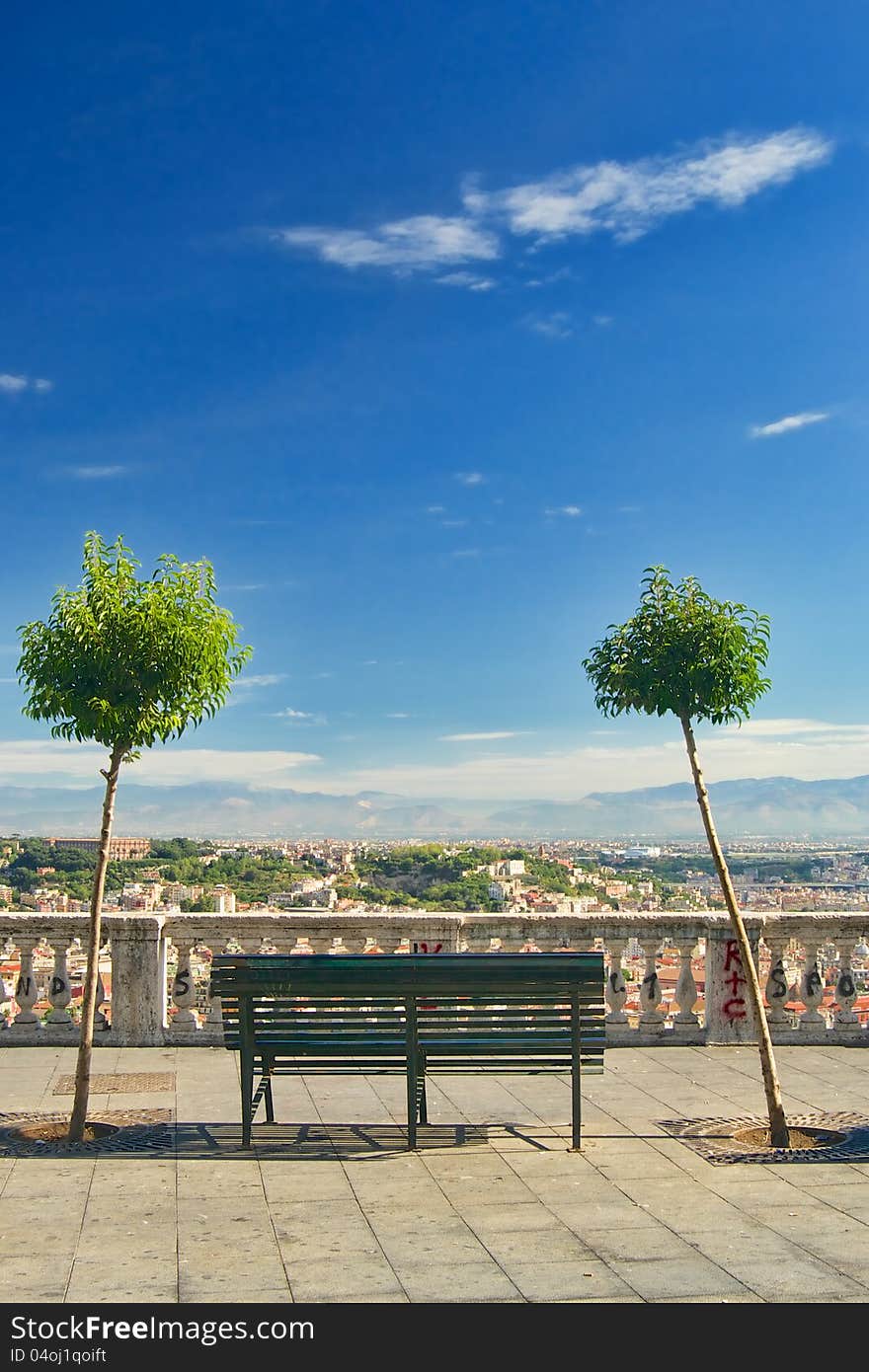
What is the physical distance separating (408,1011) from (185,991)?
4.08 meters

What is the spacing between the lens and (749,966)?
28.2 ft

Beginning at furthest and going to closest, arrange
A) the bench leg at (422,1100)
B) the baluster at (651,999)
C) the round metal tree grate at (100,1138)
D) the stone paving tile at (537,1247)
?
the baluster at (651,999)
the bench leg at (422,1100)
the round metal tree grate at (100,1138)
the stone paving tile at (537,1247)

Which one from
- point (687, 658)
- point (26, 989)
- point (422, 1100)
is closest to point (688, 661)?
point (687, 658)

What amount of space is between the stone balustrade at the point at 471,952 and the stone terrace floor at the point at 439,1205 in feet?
4.33

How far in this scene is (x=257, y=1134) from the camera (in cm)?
827

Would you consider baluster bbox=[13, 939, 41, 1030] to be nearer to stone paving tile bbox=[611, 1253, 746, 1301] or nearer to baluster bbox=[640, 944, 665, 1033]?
baluster bbox=[640, 944, 665, 1033]

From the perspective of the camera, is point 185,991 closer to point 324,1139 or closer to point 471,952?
point 471,952

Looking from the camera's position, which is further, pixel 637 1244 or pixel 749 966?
pixel 749 966

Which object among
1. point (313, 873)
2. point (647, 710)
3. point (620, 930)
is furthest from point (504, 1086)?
point (313, 873)

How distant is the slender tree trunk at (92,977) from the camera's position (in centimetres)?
818

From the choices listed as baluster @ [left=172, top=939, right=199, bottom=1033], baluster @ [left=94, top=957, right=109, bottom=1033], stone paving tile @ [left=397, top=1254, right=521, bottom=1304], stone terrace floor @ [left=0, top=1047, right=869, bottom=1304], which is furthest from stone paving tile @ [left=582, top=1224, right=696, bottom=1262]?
baluster @ [left=94, top=957, right=109, bottom=1033]

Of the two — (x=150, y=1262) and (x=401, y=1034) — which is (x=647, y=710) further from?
(x=150, y=1262)

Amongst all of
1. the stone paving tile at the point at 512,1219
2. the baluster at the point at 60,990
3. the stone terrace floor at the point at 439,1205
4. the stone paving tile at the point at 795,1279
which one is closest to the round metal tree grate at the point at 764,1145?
the stone terrace floor at the point at 439,1205

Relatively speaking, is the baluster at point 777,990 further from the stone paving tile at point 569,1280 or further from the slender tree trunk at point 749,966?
the stone paving tile at point 569,1280
